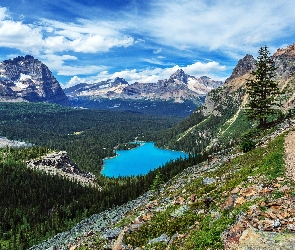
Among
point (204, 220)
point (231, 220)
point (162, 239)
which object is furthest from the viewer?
point (162, 239)

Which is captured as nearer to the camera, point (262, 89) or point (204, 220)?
point (204, 220)

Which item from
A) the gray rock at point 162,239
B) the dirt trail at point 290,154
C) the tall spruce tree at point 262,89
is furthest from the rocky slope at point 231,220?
the tall spruce tree at point 262,89

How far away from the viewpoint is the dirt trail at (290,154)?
34.0 meters

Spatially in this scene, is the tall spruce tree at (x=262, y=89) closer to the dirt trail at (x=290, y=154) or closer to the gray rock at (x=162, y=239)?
the dirt trail at (x=290, y=154)

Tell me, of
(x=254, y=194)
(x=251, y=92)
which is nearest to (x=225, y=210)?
(x=254, y=194)

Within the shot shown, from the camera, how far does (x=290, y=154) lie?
41.6 meters

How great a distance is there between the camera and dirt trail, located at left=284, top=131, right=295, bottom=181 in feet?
111

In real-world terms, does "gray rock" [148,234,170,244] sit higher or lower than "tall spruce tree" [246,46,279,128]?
lower

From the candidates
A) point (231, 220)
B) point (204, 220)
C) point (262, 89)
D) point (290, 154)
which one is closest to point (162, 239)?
point (204, 220)

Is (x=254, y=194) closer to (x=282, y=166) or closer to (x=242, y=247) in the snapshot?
(x=282, y=166)

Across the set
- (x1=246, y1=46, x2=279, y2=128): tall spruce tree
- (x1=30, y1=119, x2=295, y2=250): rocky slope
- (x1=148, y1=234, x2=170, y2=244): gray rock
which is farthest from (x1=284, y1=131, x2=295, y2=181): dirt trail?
(x1=246, y1=46, x2=279, y2=128): tall spruce tree

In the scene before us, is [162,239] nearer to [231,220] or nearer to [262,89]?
[231,220]

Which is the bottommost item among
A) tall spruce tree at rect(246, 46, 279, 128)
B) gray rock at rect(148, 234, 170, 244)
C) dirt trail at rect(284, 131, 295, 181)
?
gray rock at rect(148, 234, 170, 244)

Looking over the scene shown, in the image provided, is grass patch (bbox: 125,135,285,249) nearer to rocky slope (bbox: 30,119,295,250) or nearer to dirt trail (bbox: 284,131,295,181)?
rocky slope (bbox: 30,119,295,250)
